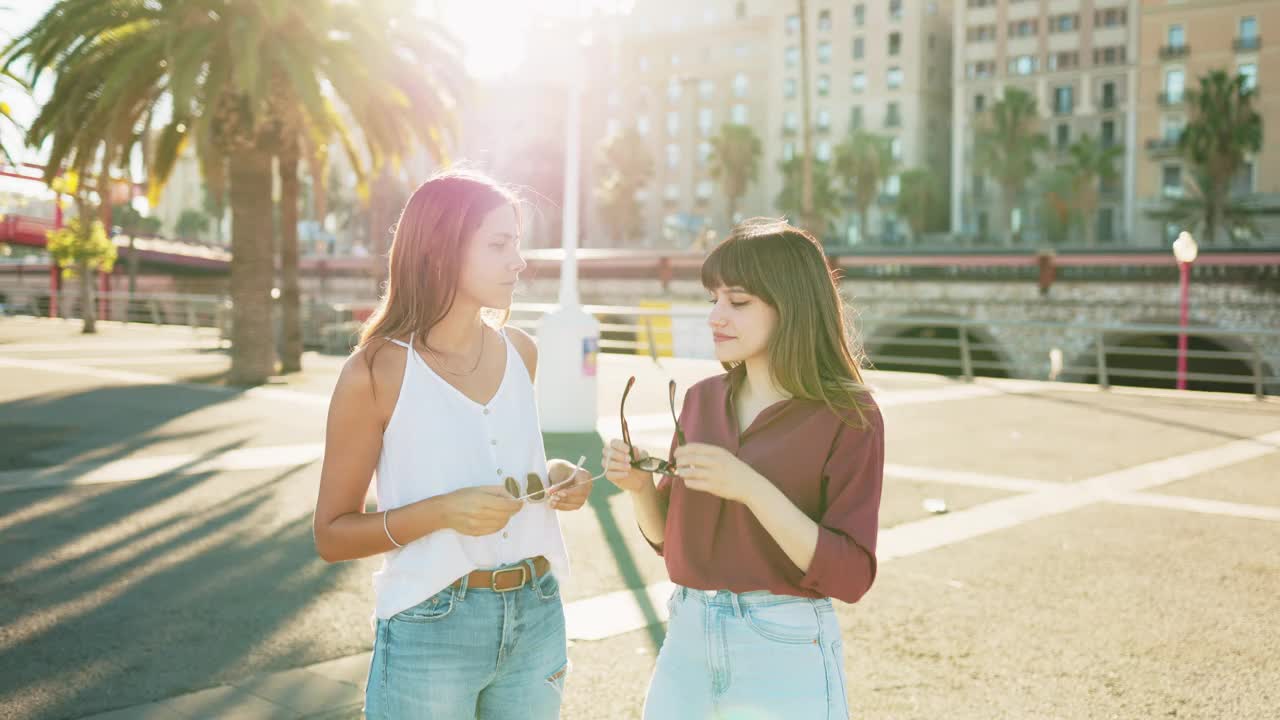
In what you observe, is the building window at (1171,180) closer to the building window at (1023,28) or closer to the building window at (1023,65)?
the building window at (1023,65)

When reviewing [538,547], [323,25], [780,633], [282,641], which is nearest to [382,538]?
[538,547]

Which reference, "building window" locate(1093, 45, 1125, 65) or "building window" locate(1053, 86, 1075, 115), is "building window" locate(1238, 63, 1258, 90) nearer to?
"building window" locate(1093, 45, 1125, 65)

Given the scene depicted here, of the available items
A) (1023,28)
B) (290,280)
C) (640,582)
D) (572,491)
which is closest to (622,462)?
(572,491)

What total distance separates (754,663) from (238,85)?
1346cm

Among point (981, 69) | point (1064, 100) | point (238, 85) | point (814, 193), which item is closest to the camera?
point (238, 85)

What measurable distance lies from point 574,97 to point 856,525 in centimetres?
1013

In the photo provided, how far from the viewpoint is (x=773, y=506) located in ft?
6.66

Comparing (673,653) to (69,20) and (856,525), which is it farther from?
(69,20)

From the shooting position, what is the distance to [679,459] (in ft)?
6.56

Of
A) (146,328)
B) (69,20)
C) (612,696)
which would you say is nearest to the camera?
(612,696)

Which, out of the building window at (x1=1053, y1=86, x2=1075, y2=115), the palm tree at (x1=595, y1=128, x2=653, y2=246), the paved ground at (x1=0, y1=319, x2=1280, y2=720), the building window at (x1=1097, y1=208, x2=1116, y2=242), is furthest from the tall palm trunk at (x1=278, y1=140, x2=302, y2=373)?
the palm tree at (x1=595, y1=128, x2=653, y2=246)

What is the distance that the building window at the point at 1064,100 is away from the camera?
239 feet

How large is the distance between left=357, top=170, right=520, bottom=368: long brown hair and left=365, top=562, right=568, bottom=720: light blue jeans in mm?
511

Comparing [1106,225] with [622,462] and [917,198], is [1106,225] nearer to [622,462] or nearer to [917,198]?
[917,198]
